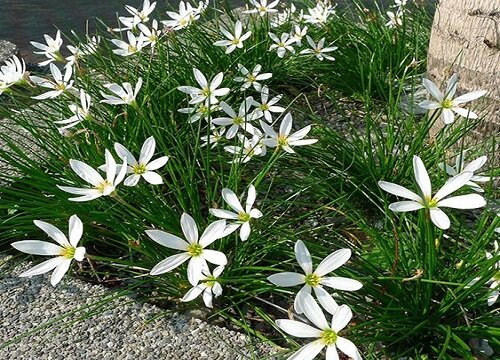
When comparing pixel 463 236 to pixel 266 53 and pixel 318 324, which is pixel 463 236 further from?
pixel 266 53

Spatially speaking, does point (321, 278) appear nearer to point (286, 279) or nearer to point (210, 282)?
point (286, 279)

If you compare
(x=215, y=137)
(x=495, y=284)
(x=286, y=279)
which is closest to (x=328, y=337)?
(x=286, y=279)

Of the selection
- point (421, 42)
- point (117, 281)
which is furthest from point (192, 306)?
point (421, 42)

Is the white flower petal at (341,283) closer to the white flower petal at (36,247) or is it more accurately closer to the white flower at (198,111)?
the white flower petal at (36,247)

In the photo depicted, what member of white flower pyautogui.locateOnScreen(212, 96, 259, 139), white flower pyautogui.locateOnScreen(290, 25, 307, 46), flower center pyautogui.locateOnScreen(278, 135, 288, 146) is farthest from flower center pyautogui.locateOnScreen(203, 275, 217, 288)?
white flower pyautogui.locateOnScreen(290, 25, 307, 46)

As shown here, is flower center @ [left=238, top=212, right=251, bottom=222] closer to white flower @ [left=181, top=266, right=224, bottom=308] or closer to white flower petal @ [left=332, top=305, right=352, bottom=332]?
white flower @ [left=181, top=266, right=224, bottom=308]

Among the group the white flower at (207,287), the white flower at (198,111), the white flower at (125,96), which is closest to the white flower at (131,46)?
the white flower at (198,111)
